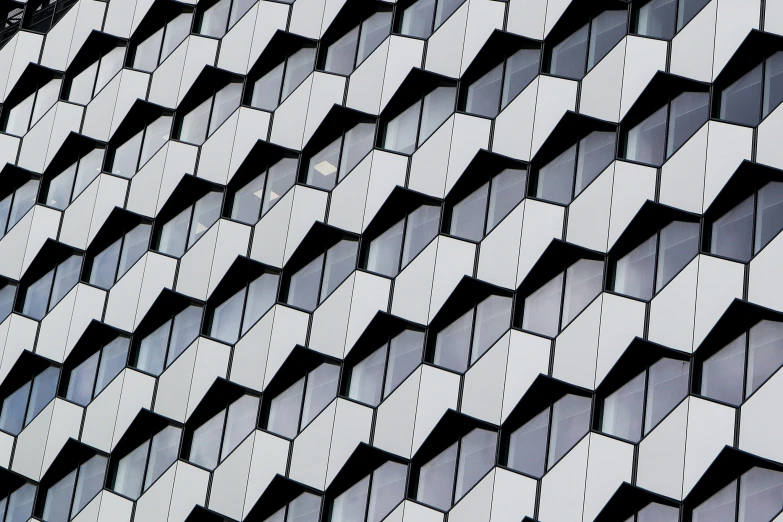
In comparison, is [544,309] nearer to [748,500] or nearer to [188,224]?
[748,500]

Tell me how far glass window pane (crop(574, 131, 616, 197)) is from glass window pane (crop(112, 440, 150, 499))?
11222mm

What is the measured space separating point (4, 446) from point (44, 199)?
661 cm

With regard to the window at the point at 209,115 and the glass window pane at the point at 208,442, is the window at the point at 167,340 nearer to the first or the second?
the glass window pane at the point at 208,442

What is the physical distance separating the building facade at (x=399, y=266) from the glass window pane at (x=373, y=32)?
79 mm

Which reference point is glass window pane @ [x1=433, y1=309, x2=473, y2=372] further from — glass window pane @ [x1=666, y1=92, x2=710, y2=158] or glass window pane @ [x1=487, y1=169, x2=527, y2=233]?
glass window pane @ [x1=666, y1=92, x2=710, y2=158]

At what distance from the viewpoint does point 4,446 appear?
32.8m

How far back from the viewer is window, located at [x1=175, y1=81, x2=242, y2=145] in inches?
1321

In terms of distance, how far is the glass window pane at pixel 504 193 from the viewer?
92.7 ft

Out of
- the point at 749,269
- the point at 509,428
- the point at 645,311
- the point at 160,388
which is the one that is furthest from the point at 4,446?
the point at 749,269

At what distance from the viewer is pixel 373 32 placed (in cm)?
3244

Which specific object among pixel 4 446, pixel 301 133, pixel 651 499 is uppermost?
pixel 301 133

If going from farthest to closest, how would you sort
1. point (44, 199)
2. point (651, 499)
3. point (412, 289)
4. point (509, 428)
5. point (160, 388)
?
point (44, 199)
point (160, 388)
point (412, 289)
point (509, 428)
point (651, 499)

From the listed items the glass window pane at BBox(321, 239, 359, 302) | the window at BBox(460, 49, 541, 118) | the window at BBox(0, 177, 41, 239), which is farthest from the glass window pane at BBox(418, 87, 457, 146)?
the window at BBox(0, 177, 41, 239)

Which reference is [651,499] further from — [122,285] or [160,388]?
[122,285]
